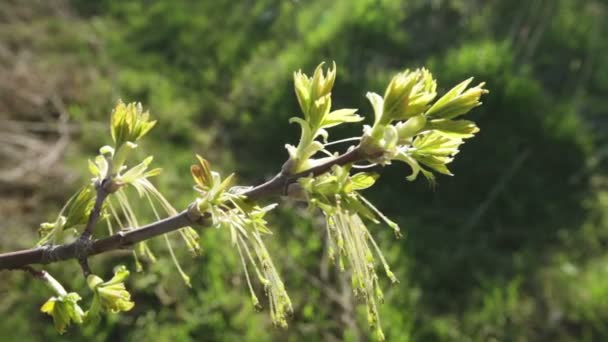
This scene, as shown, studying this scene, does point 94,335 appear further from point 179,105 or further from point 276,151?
point 179,105

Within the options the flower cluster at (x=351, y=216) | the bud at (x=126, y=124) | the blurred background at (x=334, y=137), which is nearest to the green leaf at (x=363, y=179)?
the flower cluster at (x=351, y=216)

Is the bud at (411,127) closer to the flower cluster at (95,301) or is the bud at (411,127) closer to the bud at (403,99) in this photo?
the bud at (403,99)

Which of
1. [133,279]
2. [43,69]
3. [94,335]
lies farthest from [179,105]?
[94,335]

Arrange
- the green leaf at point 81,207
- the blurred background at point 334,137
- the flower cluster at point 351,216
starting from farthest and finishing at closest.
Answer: the blurred background at point 334,137
the green leaf at point 81,207
the flower cluster at point 351,216

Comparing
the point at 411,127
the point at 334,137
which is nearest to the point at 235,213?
the point at 411,127

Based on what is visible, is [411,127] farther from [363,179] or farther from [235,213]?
[235,213]

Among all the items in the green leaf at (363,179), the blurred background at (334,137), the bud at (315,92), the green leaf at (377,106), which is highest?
the bud at (315,92)

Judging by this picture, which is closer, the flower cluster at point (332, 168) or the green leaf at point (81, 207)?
the flower cluster at point (332, 168)
